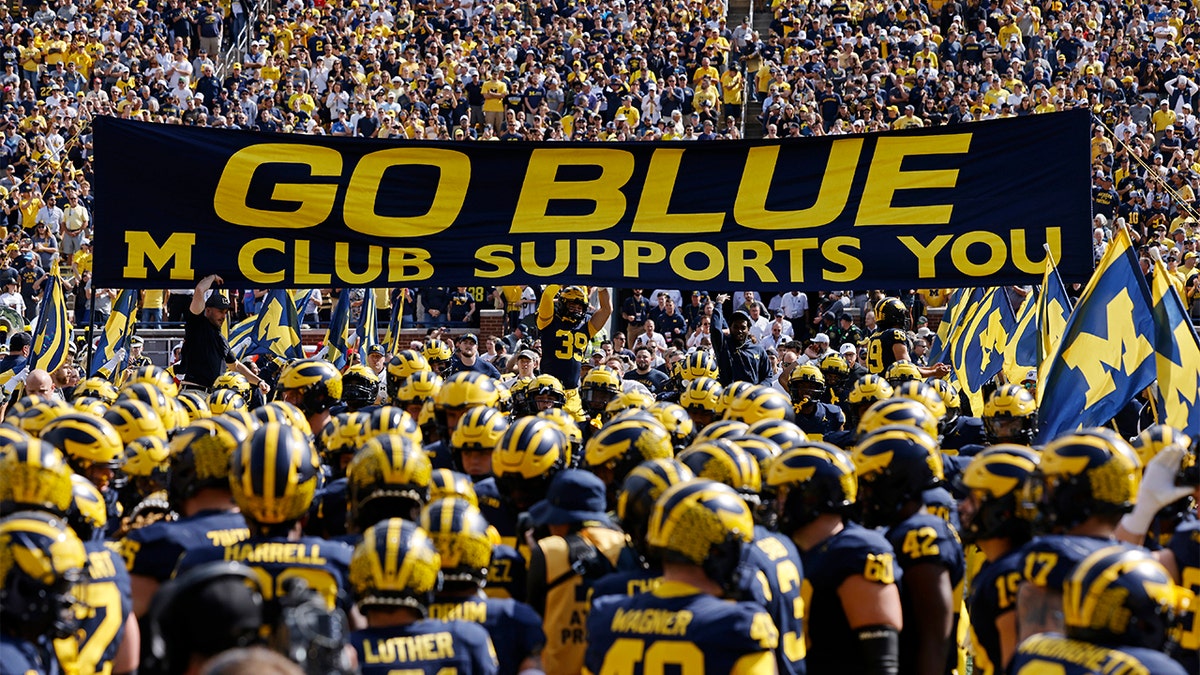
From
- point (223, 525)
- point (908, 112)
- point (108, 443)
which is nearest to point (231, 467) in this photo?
point (223, 525)

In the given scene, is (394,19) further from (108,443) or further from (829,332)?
(108,443)

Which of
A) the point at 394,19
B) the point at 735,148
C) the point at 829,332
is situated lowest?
the point at 829,332

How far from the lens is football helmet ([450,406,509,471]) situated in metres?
7.69

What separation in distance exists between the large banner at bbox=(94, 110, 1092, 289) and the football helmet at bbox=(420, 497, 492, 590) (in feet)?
23.2

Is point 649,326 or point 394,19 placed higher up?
point 394,19

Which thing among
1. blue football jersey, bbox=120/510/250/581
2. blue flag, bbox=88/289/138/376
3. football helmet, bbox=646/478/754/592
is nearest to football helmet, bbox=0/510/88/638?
blue football jersey, bbox=120/510/250/581

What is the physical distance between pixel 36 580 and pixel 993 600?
3.14 m

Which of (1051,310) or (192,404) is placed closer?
(192,404)

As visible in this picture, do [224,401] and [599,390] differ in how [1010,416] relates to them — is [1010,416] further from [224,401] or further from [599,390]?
[224,401]

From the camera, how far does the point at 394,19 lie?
36094 mm

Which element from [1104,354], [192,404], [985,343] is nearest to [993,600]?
[1104,354]

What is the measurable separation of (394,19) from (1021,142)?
2596 cm

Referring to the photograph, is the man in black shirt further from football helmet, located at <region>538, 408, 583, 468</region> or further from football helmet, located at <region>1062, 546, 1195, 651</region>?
football helmet, located at <region>1062, 546, 1195, 651</region>

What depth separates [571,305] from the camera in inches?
565
